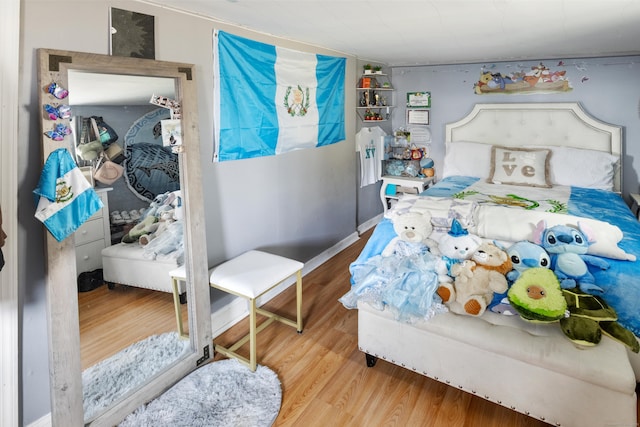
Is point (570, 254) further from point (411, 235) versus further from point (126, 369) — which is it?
point (126, 369)

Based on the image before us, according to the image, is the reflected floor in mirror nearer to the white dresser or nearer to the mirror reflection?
the mirror reflection

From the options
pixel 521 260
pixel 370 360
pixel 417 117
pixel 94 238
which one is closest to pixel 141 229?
pixel 94 238

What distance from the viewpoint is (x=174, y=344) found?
2.13 metres

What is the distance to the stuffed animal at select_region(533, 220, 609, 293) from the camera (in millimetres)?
1939

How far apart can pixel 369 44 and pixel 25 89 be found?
2.31 m

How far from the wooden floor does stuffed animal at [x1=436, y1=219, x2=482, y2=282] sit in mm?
617

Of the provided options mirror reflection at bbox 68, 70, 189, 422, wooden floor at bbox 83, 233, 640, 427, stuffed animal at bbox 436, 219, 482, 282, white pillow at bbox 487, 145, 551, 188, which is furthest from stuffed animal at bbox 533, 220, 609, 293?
mirror reflection at bbox 68, 70, 189, 422

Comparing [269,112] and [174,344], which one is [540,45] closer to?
[269,112]

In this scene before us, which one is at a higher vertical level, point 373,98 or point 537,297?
point 373,98

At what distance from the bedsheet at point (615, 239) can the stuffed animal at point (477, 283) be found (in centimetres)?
10

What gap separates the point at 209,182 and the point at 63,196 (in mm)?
907

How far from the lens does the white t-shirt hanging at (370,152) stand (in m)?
4.07

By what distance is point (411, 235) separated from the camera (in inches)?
89.4

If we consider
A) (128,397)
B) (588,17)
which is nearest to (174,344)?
(128,397)
